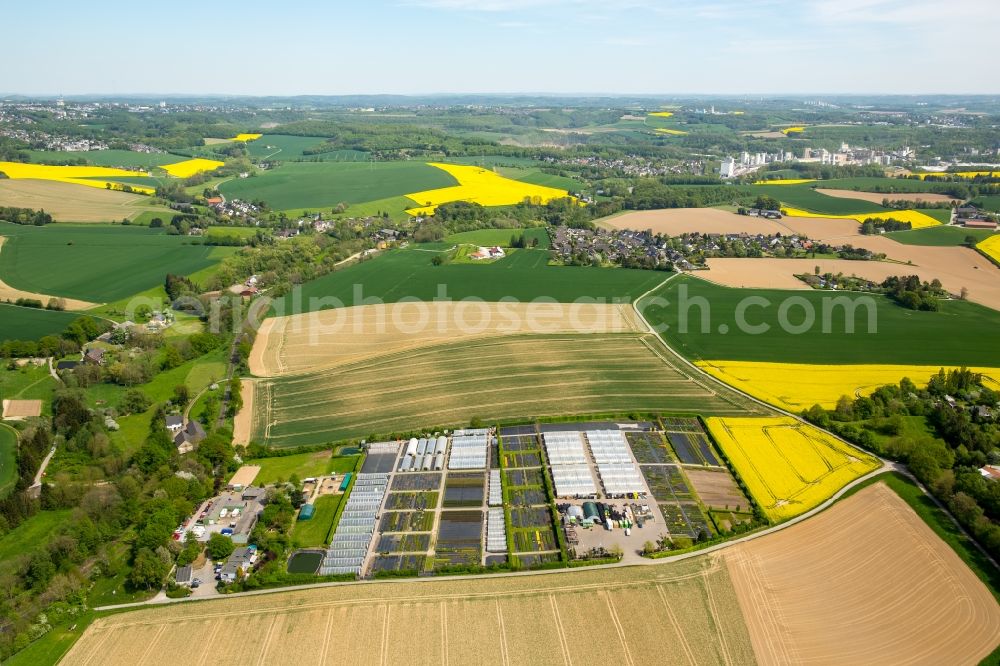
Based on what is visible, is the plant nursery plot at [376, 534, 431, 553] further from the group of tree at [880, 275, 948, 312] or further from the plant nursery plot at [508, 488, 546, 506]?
the group of tree at [880, 275, 948, 312]

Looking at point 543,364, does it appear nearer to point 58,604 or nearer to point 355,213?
point 58,604

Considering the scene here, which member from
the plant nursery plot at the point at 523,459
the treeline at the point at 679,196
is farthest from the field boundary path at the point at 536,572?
the treeline at the point at 679,196

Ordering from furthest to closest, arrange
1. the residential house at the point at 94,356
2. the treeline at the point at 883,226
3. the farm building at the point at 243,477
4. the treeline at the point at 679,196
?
the treeline at the point at 679,196 → the treeline at the point at 883,226 → the residential house at the point at 94,356 → the farm building at the point at 243,477

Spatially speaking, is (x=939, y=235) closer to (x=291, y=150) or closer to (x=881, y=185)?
(x=881, y=185)

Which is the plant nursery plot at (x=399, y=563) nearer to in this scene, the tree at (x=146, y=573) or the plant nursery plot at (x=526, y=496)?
the plant nursery plot at (x=526, y=496)

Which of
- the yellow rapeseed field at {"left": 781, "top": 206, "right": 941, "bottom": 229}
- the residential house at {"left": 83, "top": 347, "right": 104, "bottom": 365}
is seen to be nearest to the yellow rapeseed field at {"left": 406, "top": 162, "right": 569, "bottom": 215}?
the yellow rapeseed field at {"left": 781, "top": 206, "right": 941, "bottom": 229}

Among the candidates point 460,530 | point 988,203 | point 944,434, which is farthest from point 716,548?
point 988,203
